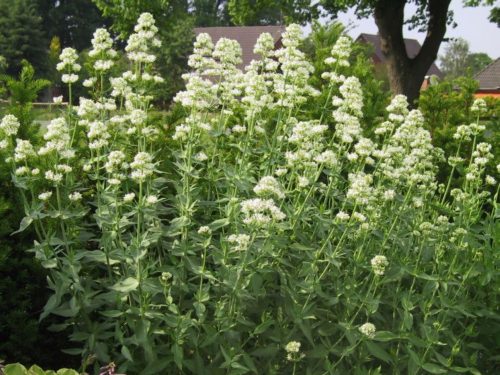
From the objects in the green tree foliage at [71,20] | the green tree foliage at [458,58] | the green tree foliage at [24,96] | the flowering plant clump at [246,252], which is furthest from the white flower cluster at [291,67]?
the green tree foliage at [458,58]

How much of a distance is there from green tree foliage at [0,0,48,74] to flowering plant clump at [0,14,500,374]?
4076 cm

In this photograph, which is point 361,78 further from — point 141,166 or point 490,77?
point 490,77

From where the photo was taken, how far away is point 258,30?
142ft

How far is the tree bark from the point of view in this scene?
38.6 feet

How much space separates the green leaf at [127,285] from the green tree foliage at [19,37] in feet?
136

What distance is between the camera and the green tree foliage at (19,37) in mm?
41750

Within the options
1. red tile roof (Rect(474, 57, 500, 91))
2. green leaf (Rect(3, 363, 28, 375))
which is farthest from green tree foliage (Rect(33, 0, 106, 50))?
green leaf (Rect(3, 363, 28, 375))

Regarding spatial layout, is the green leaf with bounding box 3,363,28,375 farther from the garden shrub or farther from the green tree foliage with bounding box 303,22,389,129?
the green tree foliage with bounding box 303,22,389,129

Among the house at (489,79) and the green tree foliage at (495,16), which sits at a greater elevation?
the green tree foliage at (495,16)

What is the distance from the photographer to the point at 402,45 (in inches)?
473

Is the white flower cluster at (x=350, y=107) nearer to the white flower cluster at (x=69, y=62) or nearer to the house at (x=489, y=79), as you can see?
the white flower cluster at (x=69, y=62)

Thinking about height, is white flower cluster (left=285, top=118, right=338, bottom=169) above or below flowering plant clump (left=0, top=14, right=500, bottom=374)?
above

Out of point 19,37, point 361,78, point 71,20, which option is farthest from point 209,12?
point 361,78

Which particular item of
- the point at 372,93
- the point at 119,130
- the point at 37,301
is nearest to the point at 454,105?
the point at 372,93
